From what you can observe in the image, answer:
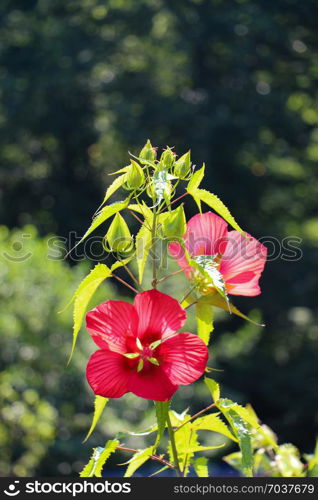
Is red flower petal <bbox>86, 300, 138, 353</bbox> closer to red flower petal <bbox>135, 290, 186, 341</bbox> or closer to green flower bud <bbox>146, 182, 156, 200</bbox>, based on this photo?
red flower petal <bbox>135, 290, 186, 341</bbox>

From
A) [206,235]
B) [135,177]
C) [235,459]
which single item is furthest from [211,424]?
[235,459]

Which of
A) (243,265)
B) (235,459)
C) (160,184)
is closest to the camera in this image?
(160,184)

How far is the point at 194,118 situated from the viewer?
36.8ft

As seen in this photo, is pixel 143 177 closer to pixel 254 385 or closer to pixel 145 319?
pixel 145 319

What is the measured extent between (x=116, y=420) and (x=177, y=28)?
28.3 feet

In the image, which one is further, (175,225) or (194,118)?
(194,118)

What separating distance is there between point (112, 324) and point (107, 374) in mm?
63

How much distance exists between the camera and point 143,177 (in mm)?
922

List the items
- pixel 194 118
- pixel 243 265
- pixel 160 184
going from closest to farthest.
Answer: pixel 160 184 → pixel 243 265 → pixel 194 118

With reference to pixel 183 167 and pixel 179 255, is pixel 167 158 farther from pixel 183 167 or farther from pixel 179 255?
pixel 179 255

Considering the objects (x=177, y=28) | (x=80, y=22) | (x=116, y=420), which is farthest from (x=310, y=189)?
(x=116, y=420)

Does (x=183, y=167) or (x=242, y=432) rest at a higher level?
(x=183, y=167)

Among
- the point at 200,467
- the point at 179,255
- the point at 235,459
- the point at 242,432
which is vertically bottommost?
the point at 235,459

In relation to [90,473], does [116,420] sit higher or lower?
lower
